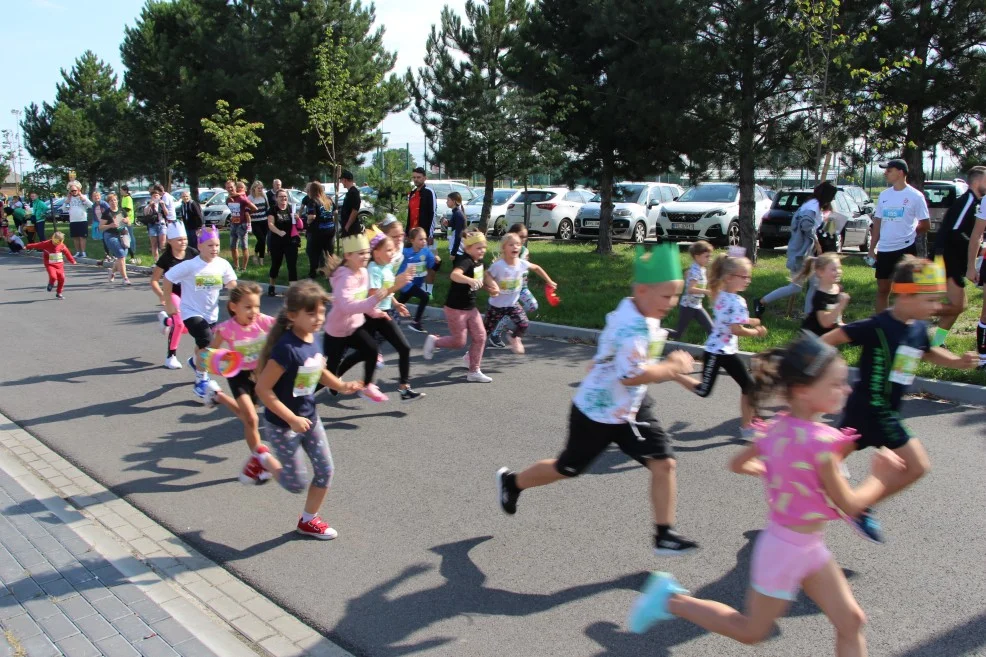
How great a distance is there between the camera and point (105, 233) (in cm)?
1788

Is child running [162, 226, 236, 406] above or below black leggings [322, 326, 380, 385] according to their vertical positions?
above

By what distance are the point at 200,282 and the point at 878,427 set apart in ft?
19.3

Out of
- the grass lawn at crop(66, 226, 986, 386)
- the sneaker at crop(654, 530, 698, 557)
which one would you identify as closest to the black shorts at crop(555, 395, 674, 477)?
the sneaker at crop(654, 530, 698, 557)

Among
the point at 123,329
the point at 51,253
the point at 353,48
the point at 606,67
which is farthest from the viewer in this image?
the point at 353,48

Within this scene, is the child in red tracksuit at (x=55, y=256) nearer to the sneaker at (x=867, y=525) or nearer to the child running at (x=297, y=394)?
the child running at (x=297, y=394)

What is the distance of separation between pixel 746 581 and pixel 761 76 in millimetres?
11168

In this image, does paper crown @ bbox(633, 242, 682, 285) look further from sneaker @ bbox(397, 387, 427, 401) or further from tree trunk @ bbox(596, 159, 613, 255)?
tree trunk @ bbox(596, 159, 613, 255)

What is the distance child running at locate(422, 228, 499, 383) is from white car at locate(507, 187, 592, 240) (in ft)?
49.2

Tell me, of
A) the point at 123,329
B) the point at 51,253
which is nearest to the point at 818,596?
the point at 123,329

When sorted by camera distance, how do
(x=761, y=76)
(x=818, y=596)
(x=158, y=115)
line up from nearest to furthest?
1. (x=818, y=596)
2. (x=761, y=76)
3. (x=158, y=115)

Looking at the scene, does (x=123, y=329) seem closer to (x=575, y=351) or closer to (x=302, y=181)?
(x=575, y=351)

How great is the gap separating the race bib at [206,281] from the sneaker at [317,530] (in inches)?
135

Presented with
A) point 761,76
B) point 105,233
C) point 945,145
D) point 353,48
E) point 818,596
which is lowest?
point 818,596

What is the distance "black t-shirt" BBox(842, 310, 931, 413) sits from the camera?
13.9 ft
